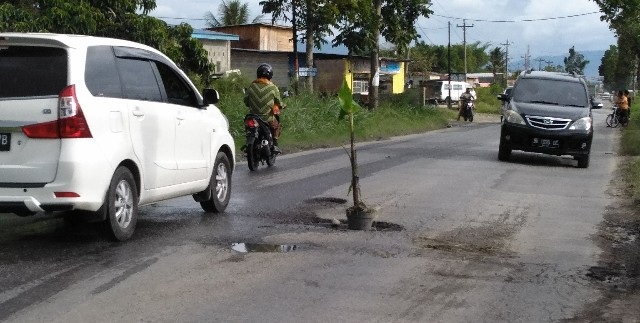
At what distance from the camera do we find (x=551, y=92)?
20.1 metres

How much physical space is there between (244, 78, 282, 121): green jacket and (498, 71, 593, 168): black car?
5.70 metres

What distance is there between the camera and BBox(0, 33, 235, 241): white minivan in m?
7.48

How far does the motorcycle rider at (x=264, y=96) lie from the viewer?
15805 millimetres

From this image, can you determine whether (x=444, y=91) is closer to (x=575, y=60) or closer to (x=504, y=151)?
(x=504, y=151)

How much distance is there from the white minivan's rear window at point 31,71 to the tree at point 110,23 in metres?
9.44

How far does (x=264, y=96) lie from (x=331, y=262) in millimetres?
8603

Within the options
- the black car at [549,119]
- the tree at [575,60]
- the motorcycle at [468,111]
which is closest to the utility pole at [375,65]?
the motorcycle at [468,111]

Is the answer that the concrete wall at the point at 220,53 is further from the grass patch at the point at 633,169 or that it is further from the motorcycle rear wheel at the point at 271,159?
the motorcycle rear wheel at the point at 271,159

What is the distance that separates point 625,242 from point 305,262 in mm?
3663

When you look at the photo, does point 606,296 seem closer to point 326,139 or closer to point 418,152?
point 418,152

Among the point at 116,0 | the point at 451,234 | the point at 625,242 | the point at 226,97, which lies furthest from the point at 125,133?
the point at 226,97

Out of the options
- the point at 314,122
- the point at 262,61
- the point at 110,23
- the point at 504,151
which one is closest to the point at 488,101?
the point at 262,61

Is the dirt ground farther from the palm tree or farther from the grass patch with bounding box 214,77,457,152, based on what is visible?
the palm tree

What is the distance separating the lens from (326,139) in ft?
86.1
